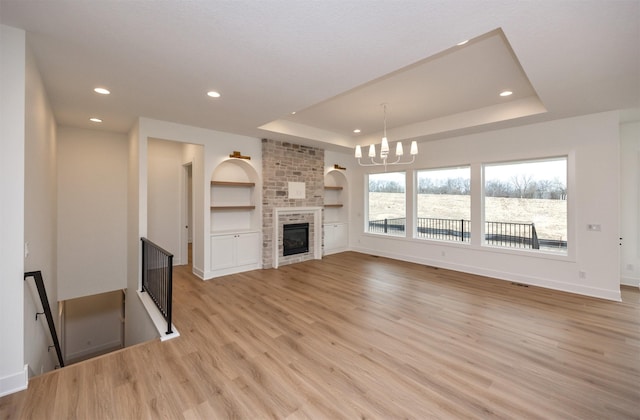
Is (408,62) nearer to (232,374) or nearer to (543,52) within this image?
(543,52)

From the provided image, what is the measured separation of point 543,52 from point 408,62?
3.88 ft

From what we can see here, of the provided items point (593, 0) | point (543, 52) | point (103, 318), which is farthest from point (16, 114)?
point (103, 318)

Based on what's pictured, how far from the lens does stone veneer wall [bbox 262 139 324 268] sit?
5910 mm

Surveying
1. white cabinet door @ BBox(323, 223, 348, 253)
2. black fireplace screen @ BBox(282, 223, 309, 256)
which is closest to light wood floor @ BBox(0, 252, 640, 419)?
black fireplace screen @ BBox(282, 223, 309, 256)

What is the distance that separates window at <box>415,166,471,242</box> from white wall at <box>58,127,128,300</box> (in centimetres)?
667

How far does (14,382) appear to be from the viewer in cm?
209

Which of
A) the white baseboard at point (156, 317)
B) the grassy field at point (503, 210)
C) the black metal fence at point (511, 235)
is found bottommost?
the white baseboard at point (156, 317)

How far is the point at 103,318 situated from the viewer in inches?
247

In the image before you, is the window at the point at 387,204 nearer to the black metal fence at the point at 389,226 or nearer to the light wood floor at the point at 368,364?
the black metal fence at the point at 389,226

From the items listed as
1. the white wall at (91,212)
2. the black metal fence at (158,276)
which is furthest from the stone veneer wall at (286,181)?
the white wall at (91,212)

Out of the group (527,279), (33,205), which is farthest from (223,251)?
(527,279)

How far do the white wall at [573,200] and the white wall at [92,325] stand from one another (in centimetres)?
806

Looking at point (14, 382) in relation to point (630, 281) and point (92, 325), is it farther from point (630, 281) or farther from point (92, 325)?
point (630, 281)

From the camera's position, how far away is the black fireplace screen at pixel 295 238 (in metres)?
6.36
